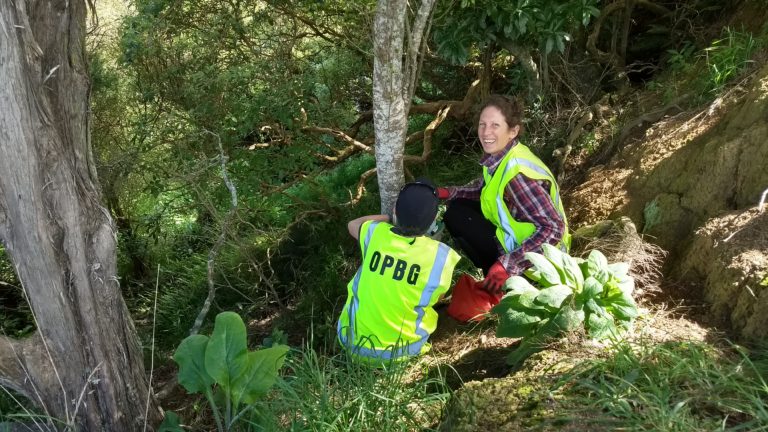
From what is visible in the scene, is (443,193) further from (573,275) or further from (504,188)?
(573,275)

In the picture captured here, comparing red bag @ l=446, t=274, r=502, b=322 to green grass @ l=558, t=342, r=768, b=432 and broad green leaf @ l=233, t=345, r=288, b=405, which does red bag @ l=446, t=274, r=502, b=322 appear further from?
broad green leaf @ l=233, t=345, r=288, b=405

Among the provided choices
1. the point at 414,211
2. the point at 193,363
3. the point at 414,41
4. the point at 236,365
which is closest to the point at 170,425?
the point at 193,363

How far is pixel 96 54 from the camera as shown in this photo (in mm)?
5543

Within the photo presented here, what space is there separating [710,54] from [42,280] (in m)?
4.54

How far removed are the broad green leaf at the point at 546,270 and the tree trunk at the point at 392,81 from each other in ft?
4.02

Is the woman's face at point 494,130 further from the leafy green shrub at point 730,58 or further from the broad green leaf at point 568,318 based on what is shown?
the leafy green shrub at point 730,58

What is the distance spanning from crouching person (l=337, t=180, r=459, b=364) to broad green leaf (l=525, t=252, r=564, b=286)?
0.46 metres

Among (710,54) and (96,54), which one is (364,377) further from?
(96,54)

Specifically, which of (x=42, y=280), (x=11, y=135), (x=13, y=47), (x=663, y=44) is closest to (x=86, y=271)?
(x=42, y=280)

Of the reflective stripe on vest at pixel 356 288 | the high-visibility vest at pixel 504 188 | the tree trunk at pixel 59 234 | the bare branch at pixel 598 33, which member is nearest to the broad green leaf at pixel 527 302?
the high-visibility vest at pixel 504 188

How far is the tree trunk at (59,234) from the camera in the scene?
2.39 meters

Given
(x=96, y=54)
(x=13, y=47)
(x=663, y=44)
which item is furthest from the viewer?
(x=96, y=54)

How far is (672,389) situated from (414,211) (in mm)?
1385

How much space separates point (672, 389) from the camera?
212 centimetres
